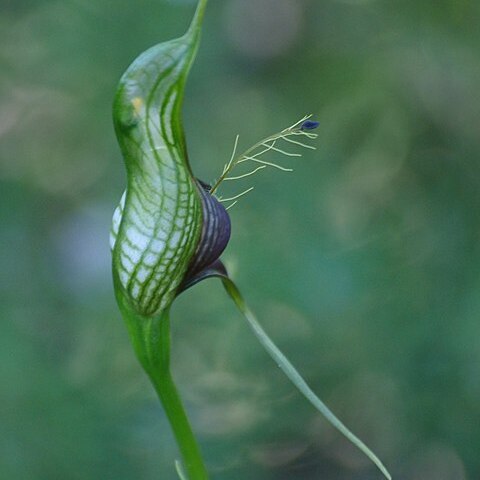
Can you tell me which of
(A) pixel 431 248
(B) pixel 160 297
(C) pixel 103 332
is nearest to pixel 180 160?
(B) pixel 160 297

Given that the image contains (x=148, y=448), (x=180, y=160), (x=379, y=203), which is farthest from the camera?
(x=379, y=203)

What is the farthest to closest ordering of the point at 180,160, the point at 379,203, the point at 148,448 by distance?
the point at 379,203, the point at 148,448, the point at 180,160

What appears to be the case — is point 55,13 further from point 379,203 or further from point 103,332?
point 379,203

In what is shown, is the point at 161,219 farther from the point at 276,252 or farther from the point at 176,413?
the point at 276,252

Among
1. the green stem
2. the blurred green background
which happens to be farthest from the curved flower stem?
the blurred green background

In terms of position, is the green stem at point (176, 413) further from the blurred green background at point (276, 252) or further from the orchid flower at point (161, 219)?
the blurred green background at point (276, 252)

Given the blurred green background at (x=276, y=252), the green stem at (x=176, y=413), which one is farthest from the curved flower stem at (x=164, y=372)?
the blurred green background at (x=276, y=252)
